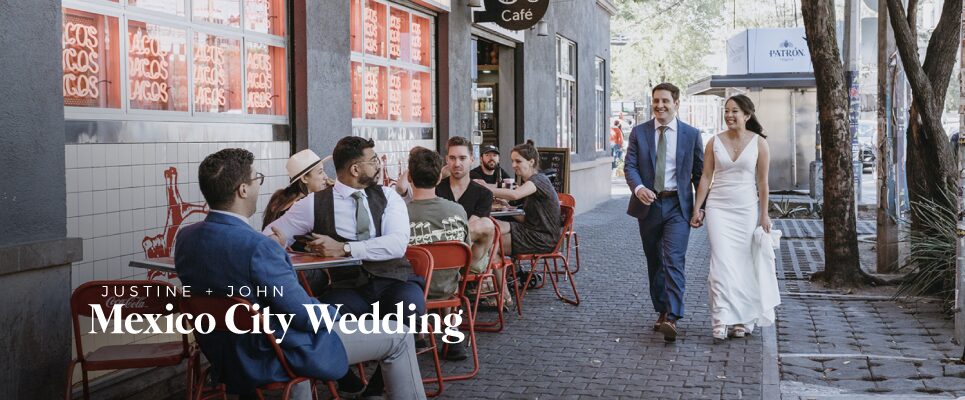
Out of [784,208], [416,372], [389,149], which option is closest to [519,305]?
[389,149]

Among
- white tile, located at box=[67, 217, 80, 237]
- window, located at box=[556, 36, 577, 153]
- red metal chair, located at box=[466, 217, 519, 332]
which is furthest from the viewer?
window, located at box=[556, 36, 577, 153]

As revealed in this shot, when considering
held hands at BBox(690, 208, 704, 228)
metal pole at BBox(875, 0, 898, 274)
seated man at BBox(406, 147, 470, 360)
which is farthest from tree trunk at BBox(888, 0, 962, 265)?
seated man at BBox(406, 147, 470, 360)

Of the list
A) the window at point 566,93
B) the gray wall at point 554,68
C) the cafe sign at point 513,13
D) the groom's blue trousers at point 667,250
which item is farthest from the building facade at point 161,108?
the window at point 566,93

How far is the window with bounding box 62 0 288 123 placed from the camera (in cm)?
596

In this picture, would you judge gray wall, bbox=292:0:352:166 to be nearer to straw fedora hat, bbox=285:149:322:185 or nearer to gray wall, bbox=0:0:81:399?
straw fedora hat, bbox=285:149:322:185

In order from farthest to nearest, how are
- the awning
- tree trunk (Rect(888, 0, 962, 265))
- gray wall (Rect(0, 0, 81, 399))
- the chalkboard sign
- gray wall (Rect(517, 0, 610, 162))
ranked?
the awning
gray wall (Rect(517, 0, 610, 162))
the chalkboard sign
tree trunk (Rect(888, 0, 962, 265))
gray wall (Rect(0, 0, 81, 399))

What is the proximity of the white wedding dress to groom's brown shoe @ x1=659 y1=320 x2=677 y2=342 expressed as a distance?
1.00 feet

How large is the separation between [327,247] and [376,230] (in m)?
0.37

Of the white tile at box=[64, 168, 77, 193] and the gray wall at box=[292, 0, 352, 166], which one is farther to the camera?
the gray wall at box=[292, 0, 352, 166]

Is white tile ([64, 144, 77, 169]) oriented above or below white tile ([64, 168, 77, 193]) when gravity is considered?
above

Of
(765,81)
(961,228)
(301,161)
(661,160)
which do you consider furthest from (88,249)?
(765,81)

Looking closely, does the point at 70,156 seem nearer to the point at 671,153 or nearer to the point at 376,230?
the point at 376,230

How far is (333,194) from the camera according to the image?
574cm

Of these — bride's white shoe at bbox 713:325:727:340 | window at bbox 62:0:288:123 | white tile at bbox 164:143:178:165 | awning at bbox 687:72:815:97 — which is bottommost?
bride's white shoe at bbox 713:325:727:340
